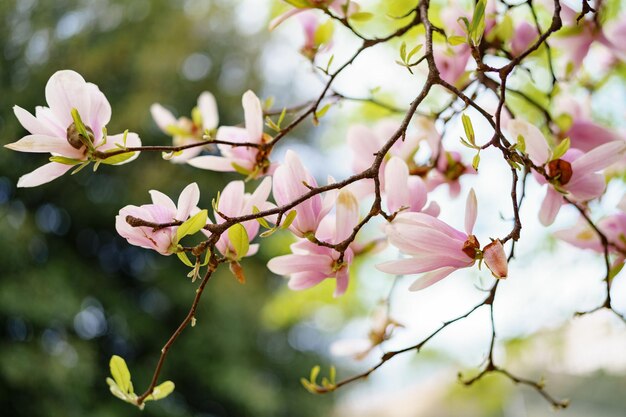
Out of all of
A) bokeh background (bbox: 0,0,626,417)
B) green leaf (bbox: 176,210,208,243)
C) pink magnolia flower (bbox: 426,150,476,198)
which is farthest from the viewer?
bokeh background (bbox: 0,0,626,417)

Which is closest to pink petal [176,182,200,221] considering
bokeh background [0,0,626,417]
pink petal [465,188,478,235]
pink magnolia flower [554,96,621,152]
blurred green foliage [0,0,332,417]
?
pink petal [465,188,478,235]

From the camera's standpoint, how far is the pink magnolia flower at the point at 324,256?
10.8 inches

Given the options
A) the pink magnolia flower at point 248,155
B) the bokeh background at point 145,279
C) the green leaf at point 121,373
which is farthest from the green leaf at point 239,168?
the bokeh background at point 145,279

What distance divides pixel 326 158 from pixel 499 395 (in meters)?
2.22

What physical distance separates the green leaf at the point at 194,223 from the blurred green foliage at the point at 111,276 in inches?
111

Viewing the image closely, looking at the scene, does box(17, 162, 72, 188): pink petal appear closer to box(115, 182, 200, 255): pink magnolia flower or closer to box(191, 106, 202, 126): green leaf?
box(115, 182, 200, 255): pink magnolia flower

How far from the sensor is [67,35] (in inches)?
132

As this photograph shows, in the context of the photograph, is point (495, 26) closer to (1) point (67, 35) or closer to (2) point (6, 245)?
(2) point (6, 245)

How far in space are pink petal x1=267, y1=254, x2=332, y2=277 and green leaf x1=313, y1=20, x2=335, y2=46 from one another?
6.9 inches

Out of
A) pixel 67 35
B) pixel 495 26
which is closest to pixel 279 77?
pixel 67 35

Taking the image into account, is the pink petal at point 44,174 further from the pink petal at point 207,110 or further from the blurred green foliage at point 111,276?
the blurred green foliage at point 111,276

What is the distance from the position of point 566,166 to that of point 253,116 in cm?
15

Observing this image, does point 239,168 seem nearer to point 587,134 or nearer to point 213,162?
point 213,162

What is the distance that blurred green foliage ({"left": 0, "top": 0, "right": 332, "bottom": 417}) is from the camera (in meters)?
2.91
